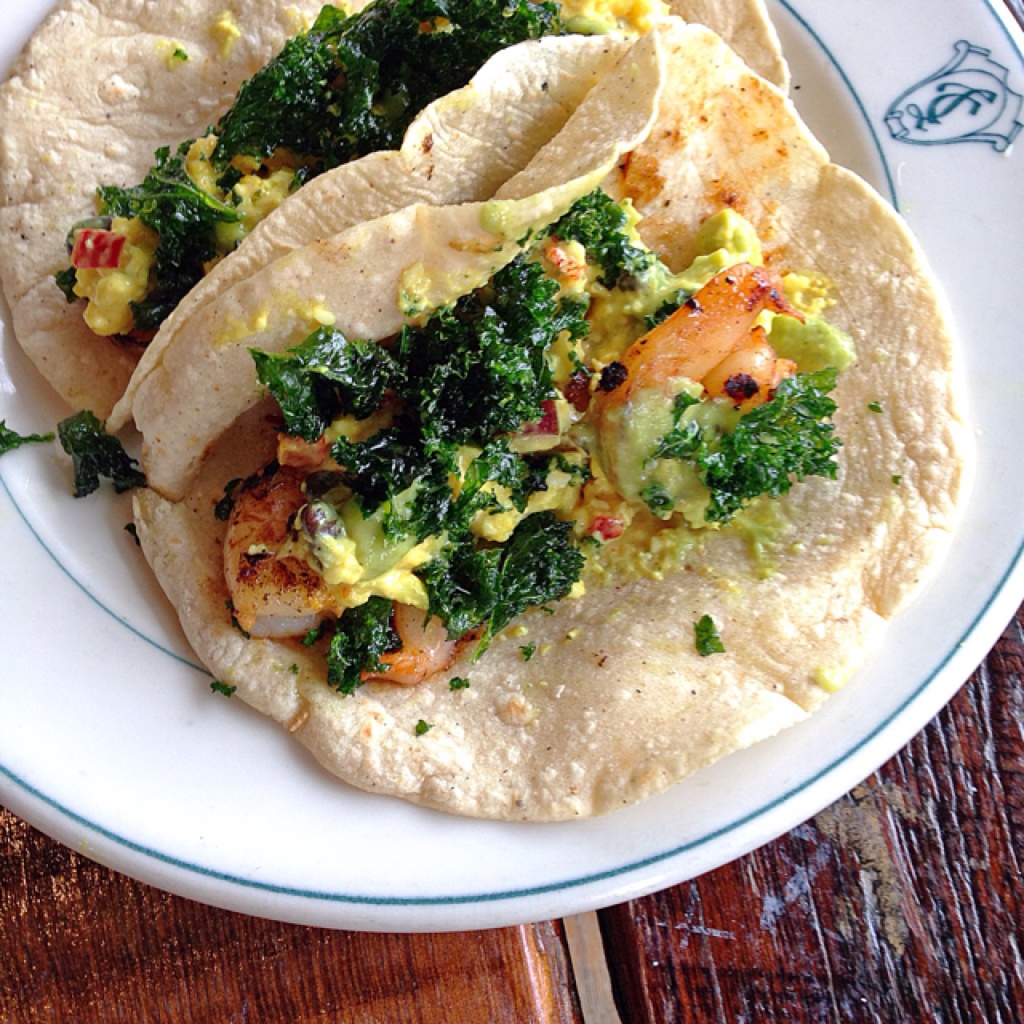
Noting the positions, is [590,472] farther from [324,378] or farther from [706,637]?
[324,378]

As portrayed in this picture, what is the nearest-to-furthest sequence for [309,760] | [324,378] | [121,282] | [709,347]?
[324,378] < [709,347] < [309,760] < [121,282]

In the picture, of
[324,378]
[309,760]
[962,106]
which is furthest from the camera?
[962,106]

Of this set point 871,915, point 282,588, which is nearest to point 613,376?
point 282,588

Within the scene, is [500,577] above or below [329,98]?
below

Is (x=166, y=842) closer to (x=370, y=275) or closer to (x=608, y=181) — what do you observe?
(x=370, y=275)

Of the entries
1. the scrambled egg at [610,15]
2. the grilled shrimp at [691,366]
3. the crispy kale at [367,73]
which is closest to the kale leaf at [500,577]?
the grilled shrimp at [691,366]

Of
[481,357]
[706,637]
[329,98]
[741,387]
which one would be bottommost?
[706,637]

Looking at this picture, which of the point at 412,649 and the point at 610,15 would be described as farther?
the point at 610,15
